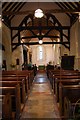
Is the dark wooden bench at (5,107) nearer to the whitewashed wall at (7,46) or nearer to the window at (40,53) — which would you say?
the whitewashed wall at (7,46)

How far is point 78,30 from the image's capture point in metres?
12.4

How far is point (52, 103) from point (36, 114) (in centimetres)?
132

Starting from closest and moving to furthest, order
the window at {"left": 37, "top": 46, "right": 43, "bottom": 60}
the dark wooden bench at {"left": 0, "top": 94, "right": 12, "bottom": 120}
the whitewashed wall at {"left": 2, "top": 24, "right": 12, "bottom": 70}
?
the dark wooden bench at {"left": 0, "top": 94, "right": 12, "bottom": 120} < the whitewashed wall at {"left": 2, "top": 24, "right": 12, "bottom": 70} < the window at {"left": 37, "top": 46, "right": 43, "bottom": 60}

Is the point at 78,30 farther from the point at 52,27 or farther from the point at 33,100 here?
the point at 33,100

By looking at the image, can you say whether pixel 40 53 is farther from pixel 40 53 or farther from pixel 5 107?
pixel 5 107

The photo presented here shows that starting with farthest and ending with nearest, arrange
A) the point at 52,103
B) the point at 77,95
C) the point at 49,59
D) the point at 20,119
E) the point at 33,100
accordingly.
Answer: the point at 49,59 → the point at 33,100 → the point at 52,103 → the point at 20,119 → the point at 77,95

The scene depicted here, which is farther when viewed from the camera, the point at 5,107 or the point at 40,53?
the point at 40,53

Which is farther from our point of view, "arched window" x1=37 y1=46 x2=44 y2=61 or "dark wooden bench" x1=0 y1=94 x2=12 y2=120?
"arched window" x1=37 y1=46 x2=44 y2=61

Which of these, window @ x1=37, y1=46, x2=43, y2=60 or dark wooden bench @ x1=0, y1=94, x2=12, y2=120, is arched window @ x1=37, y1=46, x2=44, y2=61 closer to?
window @ x1=37, y1=46, x2=43, y2=60

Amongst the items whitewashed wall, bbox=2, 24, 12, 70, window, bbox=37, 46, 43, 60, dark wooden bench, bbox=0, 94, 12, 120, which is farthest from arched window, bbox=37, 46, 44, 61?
dark wooden bench, bbox=0, 94, 12, 120

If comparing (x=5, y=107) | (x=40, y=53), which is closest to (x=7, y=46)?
(x=5, y=107)

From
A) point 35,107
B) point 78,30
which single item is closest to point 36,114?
point 35,107

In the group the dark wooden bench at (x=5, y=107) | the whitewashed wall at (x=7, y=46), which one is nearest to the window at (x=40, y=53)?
the whitewashed wall at (x=7, y=46)

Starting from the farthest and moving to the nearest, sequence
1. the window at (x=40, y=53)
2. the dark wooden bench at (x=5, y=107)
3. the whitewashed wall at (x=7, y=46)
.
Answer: the window at (x=40, y=53) → the whitewashed wall at (x=7, y=46) → the dark wooden bench at (x=5, y=107)
